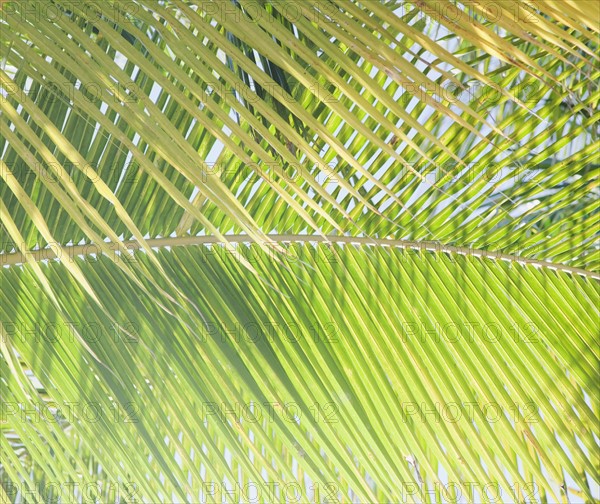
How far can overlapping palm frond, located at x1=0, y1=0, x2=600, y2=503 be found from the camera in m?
0.52

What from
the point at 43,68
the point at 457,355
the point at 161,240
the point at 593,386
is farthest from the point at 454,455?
the point at 43,68

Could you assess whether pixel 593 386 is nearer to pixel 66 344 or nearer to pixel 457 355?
pixel 457 355

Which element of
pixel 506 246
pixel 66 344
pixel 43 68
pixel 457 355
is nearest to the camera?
pixel 43 68

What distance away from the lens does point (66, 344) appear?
2.33 ft

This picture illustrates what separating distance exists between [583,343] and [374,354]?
32cm

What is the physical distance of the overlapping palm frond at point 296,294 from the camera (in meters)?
0.52

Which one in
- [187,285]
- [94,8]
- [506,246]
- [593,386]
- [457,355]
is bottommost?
[593,386]

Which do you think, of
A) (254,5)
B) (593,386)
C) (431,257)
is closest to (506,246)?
(431,257)

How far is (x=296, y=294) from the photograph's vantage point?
0.81 m

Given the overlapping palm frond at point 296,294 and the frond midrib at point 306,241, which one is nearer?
the overlapping palm frond at point 296,294

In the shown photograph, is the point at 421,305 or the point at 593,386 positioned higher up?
the point at 421,305

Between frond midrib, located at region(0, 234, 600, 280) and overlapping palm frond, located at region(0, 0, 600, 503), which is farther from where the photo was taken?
frond midrib, located at region(0, 234, 600, 280)

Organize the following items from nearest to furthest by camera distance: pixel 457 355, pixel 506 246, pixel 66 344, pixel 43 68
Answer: pixel 43 68
pixel 66 344
pixel 457 355
pixel 506 246

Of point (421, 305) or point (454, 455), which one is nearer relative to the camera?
point (454, 455)
